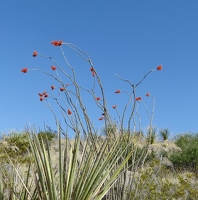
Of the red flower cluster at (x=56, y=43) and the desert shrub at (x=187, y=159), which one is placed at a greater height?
the desert shrub at (x=187, y=159)

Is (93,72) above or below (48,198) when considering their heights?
above

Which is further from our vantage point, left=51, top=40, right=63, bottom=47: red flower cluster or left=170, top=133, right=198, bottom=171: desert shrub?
left=170, top=133, right=198, bottom=171: desert shrub

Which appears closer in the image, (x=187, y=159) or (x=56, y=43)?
(x=56, y=43)

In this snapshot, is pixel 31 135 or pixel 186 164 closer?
pixel 31 135

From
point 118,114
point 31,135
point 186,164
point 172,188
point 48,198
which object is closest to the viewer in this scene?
point 48,198

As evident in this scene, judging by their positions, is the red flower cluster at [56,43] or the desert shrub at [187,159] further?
the desert shrub at [187,159]

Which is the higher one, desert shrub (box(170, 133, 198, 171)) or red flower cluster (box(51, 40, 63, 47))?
desert shrub (box(170, 133, 198, 171))

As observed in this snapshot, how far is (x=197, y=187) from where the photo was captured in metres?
10.1

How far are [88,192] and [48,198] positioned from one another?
34 centimetres

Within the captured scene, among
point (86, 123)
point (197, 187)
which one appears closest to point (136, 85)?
point (86, 123)

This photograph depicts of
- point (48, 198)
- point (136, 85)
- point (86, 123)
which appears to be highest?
point (136, 85)

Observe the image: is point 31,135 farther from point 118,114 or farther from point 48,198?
point 118,114

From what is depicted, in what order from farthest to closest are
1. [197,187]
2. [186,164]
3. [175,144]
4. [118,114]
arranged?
[175,144] < [186,164] < [197,187] < [118,114]

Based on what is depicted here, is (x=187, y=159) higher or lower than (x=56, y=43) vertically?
higher
